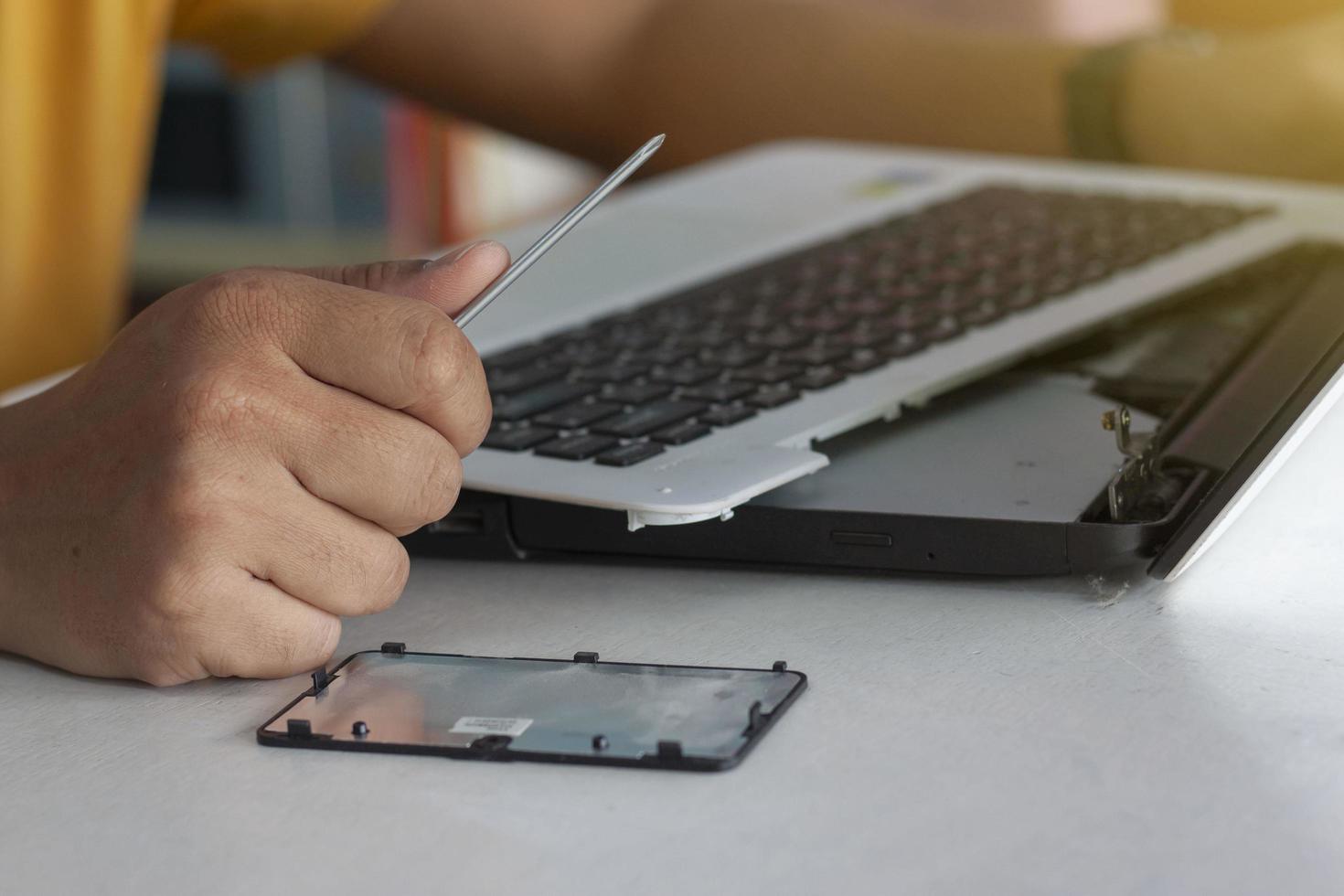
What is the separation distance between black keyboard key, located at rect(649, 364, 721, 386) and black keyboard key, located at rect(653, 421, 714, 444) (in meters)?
0.06

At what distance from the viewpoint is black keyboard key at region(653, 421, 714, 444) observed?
468 millimetres

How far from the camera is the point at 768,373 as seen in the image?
0.54 meters

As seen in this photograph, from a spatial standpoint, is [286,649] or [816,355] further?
[816,355]

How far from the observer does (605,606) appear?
1.47 feet

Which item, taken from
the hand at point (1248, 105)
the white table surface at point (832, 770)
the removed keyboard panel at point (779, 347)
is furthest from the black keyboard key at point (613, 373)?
the hand at point (1248, 105)

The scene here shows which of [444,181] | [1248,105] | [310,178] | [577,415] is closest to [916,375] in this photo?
[577,415]

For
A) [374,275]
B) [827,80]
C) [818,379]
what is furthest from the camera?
[827,80]

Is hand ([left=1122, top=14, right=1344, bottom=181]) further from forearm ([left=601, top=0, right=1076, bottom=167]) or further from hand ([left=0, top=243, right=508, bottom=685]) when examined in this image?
hand ([left=0, top=243, right=508, bottom=685])

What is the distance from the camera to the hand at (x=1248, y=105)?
3.26 feet

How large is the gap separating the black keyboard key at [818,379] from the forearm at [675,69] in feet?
2.24

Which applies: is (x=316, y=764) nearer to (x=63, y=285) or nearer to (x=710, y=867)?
(x=710, y=867)

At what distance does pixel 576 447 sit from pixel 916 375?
0.14 m

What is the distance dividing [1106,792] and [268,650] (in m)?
0.22

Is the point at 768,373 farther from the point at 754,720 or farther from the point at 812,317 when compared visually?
the point at 754,720
